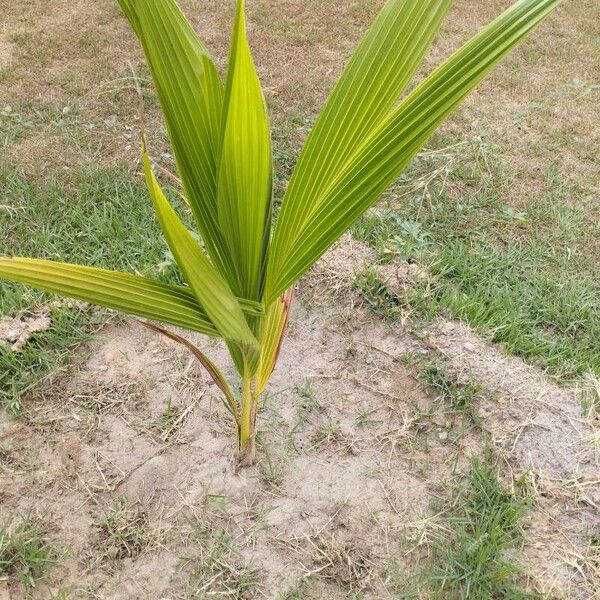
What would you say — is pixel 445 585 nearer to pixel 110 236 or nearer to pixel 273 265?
pixel 273 265

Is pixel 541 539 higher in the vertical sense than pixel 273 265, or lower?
lower

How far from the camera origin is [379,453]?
1460 mm

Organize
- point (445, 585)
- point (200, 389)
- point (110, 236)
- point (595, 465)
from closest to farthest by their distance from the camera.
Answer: point (445, 585) < point (595, 465) < point (200, 389) < point (110, 236)

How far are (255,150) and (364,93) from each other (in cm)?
18

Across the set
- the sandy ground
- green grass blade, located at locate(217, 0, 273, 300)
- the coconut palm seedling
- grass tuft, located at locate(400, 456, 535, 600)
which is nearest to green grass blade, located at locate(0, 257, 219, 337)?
the coconut palm seedling

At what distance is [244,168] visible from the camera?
82cm

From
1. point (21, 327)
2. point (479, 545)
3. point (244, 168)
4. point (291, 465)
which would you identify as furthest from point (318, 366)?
point (244, 168)

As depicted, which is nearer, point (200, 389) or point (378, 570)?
point (378, 570)

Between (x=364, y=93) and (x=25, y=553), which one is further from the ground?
(x=364, y=93)

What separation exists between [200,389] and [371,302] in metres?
0.54

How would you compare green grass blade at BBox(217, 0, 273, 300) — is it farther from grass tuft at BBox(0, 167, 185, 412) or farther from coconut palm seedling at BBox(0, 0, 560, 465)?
grass tuft at BBox(0, 167, 185, 412)

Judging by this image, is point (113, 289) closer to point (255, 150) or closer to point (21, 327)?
point (255, 150)

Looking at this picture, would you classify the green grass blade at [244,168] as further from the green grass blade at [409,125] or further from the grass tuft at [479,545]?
the grass tuft at [479,545]

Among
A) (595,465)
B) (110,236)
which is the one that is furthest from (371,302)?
(110,236)
